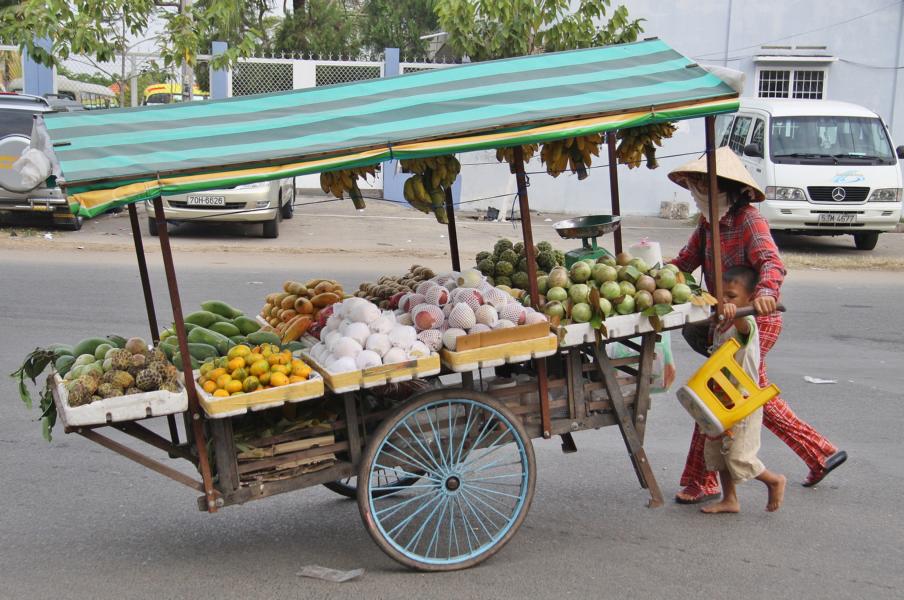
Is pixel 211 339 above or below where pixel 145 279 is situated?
below


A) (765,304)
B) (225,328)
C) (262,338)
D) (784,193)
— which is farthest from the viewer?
(784,193)

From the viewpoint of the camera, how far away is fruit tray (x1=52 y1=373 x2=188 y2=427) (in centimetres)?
322

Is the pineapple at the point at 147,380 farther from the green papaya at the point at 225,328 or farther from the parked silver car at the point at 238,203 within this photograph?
the parked silver car at the point at 238,203

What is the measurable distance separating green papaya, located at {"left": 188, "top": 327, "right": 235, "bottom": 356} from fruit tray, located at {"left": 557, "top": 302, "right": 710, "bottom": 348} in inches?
56.3

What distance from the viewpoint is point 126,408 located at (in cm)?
327

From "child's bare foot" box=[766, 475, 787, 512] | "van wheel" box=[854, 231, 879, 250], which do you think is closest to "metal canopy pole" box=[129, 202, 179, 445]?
"child's bare foot" box=[766, 475, 787, 512]

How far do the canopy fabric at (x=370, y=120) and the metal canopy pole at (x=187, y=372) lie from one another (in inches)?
8.0

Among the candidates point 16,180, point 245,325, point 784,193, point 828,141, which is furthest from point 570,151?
point 828,141

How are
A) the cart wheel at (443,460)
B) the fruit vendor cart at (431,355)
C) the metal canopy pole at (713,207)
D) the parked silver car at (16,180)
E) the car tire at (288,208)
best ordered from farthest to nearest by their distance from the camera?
the car tire at (288,208) < the parked silver car at (16,180) < the metal canopy pole at (713,207) < the cart wheel at (443,460) < the fruit vendor cart at (431,355)

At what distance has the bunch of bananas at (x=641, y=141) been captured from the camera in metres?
4.05

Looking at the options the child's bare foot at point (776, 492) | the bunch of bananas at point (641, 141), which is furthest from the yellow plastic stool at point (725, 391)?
the bunch of bananas at point (641, 141)

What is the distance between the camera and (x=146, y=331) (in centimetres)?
743

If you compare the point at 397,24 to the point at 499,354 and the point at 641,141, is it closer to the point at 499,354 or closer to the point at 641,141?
the point at 641,141

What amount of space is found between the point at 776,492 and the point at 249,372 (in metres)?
2.49
